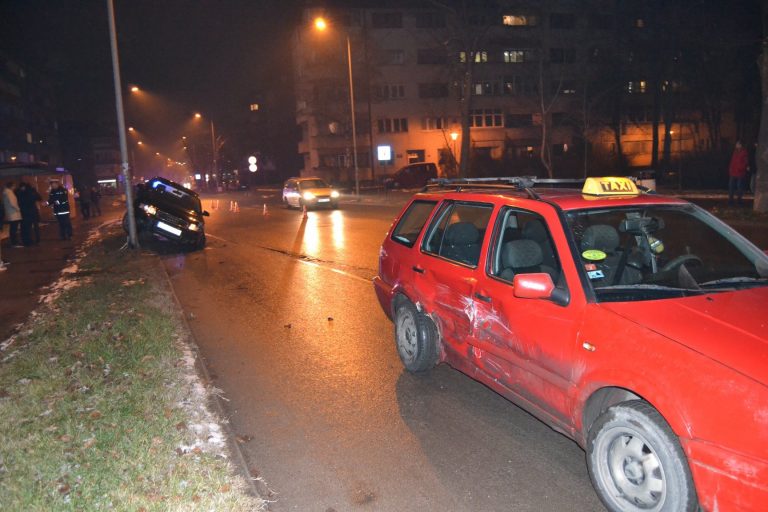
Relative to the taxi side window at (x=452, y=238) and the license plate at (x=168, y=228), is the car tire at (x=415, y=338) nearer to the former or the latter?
the taxi side window at (x=452, y=238)

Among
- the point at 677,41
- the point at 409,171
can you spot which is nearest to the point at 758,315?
the point at 677,41

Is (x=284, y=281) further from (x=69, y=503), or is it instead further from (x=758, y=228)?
(x=758, y=228)

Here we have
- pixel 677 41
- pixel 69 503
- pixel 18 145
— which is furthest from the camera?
pixel 18 145

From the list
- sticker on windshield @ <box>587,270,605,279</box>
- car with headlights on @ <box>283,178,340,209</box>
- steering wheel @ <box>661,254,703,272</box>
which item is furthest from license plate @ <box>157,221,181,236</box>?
steering wheel @ <box>661,254,703,272</box>

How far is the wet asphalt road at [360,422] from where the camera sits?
3.64 metres

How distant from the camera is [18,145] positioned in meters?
67.2

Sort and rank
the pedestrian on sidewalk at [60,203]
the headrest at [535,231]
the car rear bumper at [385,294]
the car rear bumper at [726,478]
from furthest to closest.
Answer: the pedestrian on sidewalk at [60,203] → the car rear bumper at [385,294] → the headrest at [535,231] → the car rear bumper at [726,478]

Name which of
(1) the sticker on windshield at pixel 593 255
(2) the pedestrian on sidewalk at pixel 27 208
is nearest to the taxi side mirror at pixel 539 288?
(1) the sticker on windshield at pixel 593 255

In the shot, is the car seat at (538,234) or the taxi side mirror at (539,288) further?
the car seat at (538,234)

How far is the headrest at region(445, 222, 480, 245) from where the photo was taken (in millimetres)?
5180

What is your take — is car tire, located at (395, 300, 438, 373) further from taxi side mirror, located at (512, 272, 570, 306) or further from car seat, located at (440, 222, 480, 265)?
taxi side mirror, located at (512, 272, 570, 306)

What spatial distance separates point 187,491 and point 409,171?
4417cm

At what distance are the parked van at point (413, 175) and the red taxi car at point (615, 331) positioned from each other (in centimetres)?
4125

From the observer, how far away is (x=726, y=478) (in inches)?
100
